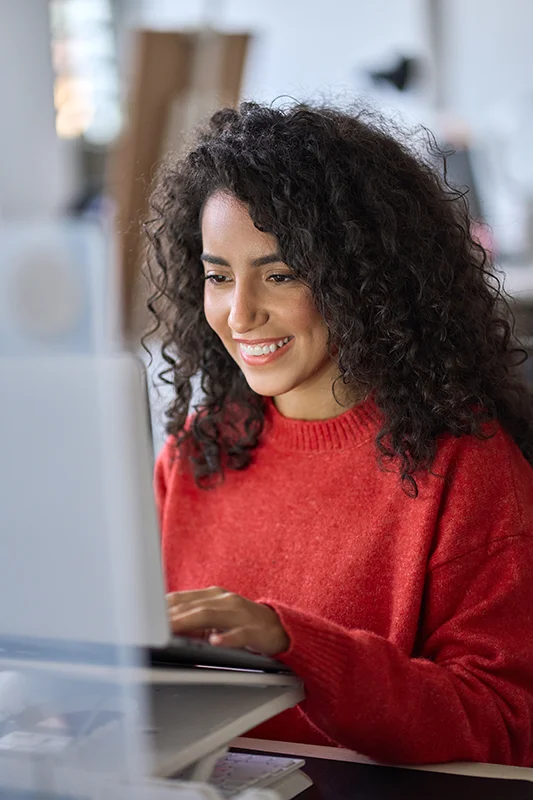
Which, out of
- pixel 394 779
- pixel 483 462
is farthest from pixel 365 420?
pixel 394 779

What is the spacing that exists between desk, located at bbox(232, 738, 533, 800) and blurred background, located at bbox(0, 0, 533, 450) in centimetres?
195

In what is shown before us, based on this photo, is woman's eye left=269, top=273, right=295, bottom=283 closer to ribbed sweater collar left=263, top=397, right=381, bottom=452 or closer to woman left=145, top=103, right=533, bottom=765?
Answer: woman left=145, top=103, right=533, bottom=765

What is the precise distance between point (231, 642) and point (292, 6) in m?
5.01

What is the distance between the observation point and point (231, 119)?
1.27 m

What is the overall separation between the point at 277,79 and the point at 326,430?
14.8 ft

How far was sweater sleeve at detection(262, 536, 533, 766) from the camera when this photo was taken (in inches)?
35.5

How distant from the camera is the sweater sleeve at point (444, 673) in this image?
902 mm

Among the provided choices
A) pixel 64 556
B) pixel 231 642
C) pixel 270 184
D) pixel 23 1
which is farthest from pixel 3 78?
pixel 270 184

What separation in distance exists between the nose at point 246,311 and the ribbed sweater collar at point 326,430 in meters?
0.15

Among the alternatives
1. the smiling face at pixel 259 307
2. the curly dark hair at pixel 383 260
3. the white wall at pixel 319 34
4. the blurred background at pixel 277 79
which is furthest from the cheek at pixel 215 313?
the white wall at pixel 319 34

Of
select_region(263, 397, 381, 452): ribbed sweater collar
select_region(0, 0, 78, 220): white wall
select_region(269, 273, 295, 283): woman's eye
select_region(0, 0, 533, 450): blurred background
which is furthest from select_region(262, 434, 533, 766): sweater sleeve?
select_region(0, 0, 533, 450): blurred background

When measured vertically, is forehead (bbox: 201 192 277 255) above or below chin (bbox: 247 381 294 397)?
above

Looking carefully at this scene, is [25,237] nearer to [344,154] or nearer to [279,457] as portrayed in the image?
[344,154]

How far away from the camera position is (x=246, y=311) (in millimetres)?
1191
